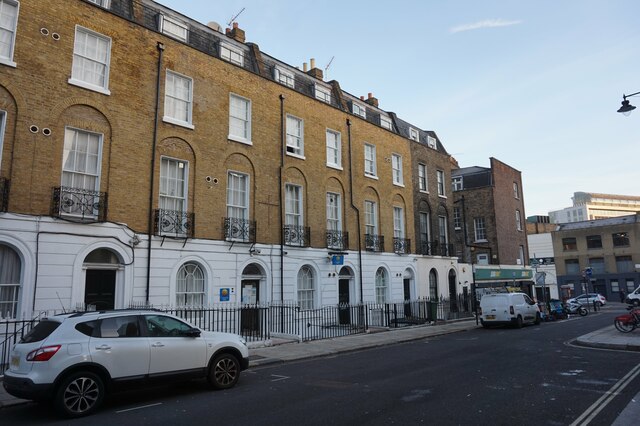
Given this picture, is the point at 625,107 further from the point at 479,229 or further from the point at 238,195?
the point at 479,229

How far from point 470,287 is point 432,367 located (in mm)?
23501

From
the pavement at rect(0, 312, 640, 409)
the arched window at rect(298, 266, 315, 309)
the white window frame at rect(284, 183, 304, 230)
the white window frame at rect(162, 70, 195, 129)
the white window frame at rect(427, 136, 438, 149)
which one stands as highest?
the white window frame at rect(427, 136, 438, 149)

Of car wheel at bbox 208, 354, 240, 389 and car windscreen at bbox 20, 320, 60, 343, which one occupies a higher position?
car windscreen at bbox 20, 320, 60, 343

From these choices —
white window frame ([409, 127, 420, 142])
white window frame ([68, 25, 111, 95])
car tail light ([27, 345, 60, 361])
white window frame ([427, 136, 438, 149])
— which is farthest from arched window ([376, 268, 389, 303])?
car tail light ([27, 345, 60, 361])

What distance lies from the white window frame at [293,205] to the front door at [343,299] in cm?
417

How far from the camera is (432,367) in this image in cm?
1108

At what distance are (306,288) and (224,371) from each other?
1195 cm

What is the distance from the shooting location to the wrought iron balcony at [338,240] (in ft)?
72.6

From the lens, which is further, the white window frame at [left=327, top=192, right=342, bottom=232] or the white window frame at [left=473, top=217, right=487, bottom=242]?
the white window frame at [left=473, top=217, right=487, bottom=242]

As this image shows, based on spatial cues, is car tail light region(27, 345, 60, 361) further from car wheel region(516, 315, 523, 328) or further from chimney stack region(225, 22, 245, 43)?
car wheel region(516, 315, 523, 328)

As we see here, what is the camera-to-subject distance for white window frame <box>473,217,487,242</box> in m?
40.7

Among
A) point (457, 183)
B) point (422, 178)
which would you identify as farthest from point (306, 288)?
point (457, 183)

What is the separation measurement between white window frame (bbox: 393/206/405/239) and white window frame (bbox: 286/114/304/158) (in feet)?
27.8

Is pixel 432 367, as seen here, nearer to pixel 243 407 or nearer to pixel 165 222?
pixel 243 407
